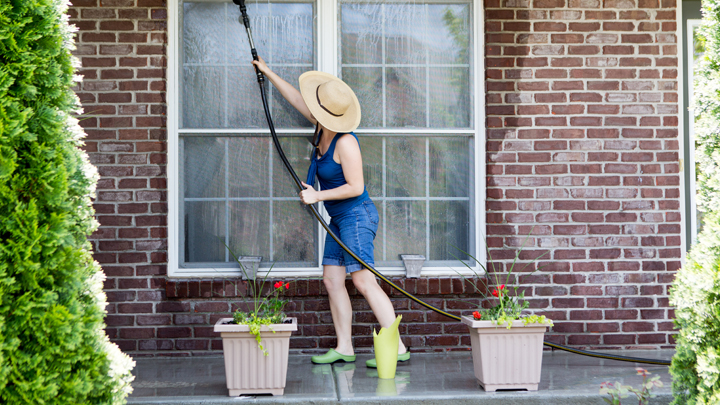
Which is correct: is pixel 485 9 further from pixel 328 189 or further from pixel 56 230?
Answer: pixel 56 230

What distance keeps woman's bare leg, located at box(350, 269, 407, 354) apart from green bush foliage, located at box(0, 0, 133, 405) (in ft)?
5.11

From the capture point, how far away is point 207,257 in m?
3.89

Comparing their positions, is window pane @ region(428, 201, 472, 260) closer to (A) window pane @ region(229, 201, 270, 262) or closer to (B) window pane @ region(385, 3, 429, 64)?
(B) window pane @ region(385, 3, 429, 64)

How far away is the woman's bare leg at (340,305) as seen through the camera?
140 inches

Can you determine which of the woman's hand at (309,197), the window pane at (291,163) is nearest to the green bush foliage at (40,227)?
the woman's hand at (309,197)

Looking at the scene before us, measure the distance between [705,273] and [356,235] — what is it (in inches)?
70.2

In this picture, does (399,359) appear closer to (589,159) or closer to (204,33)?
(589,159)

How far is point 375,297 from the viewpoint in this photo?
3.41m

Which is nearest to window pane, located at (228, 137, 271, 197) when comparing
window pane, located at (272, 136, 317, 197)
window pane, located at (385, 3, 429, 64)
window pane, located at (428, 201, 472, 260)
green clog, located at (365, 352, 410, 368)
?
window pane, located at (272, 136, 317, 197)

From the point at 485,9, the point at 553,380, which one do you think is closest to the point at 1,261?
the point at 553,380

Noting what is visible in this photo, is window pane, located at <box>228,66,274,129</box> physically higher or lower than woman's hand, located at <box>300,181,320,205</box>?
higher

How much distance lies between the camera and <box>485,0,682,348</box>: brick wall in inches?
153

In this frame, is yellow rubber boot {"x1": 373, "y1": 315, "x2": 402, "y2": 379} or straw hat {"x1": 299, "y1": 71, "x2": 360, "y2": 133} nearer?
yellow rubber boot {"x1": 373, "y1": 315, "x2": 402, "y2": 379}

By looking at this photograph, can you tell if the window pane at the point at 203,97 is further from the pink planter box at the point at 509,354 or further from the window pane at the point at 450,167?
the pink planter box at the point at 509,354
